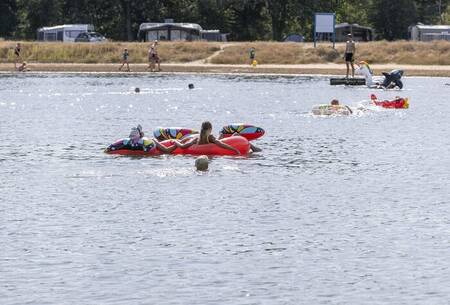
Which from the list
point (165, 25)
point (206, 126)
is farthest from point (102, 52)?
point (206, 126)

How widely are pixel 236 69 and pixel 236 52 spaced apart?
846 cm

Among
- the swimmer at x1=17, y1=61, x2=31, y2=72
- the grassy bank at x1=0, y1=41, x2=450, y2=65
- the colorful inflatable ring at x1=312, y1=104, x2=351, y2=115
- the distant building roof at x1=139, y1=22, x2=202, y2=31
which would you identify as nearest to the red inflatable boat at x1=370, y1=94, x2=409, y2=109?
the colorful inflatable ring at x1=312, y1=104, x2=351, y2=115

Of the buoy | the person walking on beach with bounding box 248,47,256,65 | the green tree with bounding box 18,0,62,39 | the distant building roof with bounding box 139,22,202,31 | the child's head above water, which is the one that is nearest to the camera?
the buoy

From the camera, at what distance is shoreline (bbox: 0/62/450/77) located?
9312 centimetres

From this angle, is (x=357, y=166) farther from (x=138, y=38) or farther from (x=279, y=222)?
(x=138, y=38)

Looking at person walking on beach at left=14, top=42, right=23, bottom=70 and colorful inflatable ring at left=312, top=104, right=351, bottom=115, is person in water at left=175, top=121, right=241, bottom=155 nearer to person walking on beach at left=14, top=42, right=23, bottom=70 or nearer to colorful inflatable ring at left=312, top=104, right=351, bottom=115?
colorful inflatable ring at left=312, top=104, right=351, bottom=115

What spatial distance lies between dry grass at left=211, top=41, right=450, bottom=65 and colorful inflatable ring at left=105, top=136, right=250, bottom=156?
2454 inches

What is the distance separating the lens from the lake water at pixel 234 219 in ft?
66.5

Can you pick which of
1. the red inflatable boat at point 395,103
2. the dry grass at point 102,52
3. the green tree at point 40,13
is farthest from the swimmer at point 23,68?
the red inflatable boat at point 395,103

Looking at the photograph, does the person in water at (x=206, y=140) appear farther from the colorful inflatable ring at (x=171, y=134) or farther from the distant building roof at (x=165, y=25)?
the distant building roof at (x=165, y=25)

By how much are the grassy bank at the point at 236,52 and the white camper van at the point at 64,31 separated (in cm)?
1778

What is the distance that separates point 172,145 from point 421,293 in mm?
18954

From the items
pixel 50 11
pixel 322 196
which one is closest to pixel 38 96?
pixel 322 196

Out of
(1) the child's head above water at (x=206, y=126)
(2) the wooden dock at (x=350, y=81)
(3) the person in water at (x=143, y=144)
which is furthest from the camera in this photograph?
(2) the wooden dock at (x=350, y=81)
